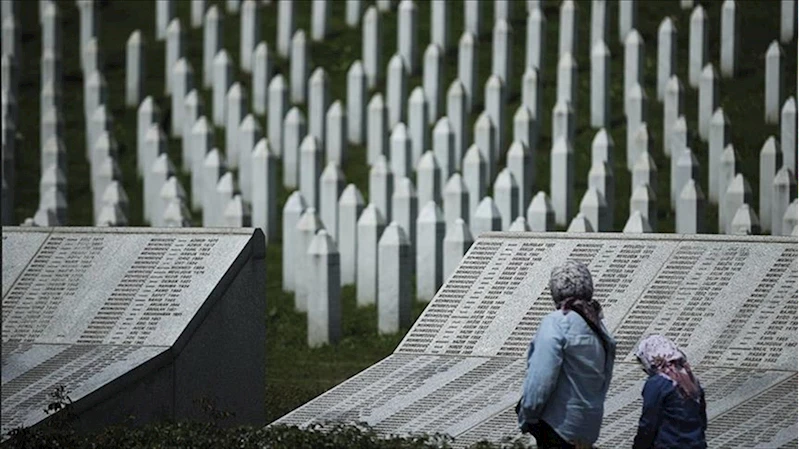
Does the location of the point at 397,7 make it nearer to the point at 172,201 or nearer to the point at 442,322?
the point at 172,201

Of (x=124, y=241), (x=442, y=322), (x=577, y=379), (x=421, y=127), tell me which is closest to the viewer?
(x=577, y=379)

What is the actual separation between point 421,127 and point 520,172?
2060mm

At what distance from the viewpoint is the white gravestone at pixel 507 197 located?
2123 centimetres

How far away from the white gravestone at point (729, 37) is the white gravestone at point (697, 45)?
34cm

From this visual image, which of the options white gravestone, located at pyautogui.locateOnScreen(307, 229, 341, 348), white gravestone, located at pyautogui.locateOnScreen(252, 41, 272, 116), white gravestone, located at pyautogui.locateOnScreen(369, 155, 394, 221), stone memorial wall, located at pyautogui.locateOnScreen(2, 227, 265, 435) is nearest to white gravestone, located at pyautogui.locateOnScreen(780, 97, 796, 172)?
white gravestone, located at pyautogui.locateOnScreen(369, 155, 394, 221)

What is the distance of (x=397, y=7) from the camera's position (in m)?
29.5

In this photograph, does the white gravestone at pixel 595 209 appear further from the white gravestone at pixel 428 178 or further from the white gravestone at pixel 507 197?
the white gravestone at pixel 428 178

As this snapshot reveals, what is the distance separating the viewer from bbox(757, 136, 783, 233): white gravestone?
21516 mm

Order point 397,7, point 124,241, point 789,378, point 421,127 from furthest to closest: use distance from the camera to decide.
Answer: point 397,7 → point 421,127 → point 124,241 → point 789,378

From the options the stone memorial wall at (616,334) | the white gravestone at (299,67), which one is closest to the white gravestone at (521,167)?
the white gravestone at (299,67)

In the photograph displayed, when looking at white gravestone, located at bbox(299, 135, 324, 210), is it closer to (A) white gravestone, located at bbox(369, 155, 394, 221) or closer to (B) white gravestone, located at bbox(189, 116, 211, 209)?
(A) white gravestone, located at bbox(369, 155, 394, 221)

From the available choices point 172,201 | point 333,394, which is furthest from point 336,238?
→ point 333,394

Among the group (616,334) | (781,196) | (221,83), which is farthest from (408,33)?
(616,334)

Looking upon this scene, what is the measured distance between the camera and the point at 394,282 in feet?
62.6
